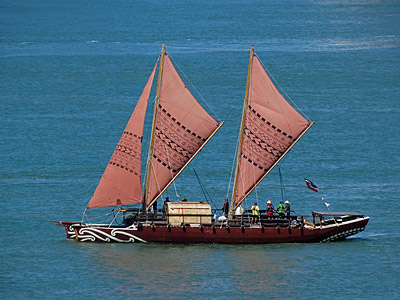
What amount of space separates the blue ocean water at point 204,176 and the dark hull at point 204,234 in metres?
0.59

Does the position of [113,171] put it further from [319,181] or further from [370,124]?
[370,124]

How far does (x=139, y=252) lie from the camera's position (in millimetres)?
80562

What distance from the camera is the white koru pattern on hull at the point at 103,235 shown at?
81.8 m

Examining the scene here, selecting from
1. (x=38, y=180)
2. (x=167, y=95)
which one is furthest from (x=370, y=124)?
(x=167, y=95)

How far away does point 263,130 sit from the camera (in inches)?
3354

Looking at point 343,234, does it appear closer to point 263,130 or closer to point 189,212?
point 263,130

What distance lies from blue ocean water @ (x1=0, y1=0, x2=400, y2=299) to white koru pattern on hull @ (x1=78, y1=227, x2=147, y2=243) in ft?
1.83

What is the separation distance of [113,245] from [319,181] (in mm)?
30855

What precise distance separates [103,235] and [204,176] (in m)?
27.1

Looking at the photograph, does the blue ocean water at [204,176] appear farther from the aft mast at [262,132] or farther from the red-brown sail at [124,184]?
the aft mast at [262,132]

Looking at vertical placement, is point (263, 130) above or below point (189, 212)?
above

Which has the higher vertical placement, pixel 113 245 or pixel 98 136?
pixel 98 136

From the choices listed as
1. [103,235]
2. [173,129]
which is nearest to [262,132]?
[173,129]

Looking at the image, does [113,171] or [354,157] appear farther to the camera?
[354,157]
